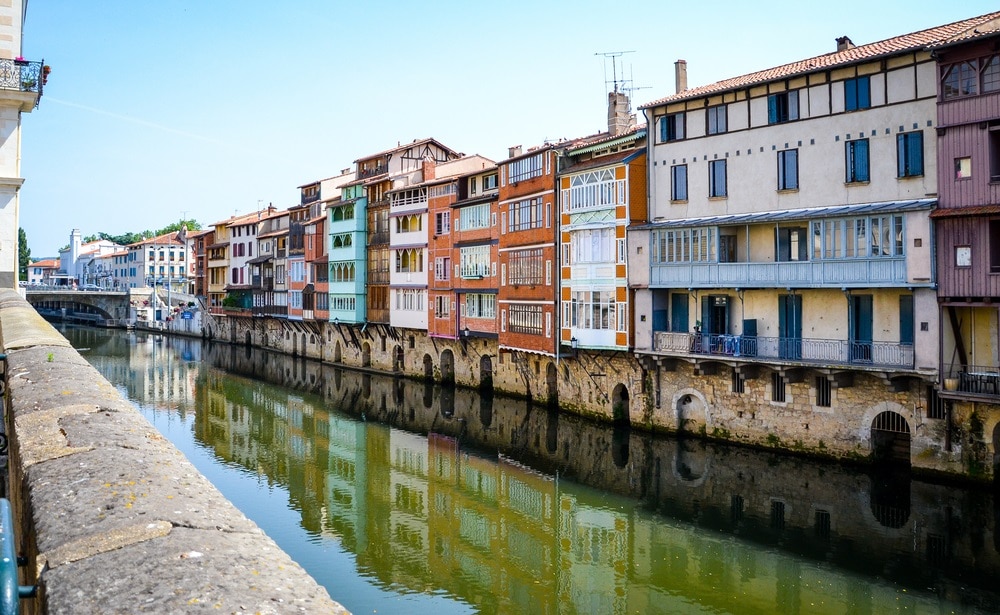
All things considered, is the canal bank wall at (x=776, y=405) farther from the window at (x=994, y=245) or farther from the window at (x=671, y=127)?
the window at (x=671, y=127)

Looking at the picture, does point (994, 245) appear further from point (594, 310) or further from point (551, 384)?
point (551, 384)

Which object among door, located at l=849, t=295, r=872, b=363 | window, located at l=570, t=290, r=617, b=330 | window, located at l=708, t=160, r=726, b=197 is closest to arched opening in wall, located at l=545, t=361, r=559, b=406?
window, located at l=570, t=290, r=617, b=330

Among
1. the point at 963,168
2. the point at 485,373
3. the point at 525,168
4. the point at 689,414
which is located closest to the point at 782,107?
the point at 963,168

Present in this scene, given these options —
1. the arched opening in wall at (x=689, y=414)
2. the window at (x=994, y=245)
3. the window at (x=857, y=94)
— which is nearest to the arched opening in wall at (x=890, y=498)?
the window at (x=994, y=245)

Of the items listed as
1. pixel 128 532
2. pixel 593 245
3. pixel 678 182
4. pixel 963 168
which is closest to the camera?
pixel 128 532

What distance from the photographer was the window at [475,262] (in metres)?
50.8

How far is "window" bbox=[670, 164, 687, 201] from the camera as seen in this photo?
3584cm

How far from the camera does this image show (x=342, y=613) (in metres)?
3.91

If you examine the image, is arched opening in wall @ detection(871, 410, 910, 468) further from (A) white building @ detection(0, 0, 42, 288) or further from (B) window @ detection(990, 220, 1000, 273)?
(A) white building @ detection(0, 0, 42, 288)

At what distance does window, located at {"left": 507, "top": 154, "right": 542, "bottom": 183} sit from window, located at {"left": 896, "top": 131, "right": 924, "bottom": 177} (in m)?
18.7

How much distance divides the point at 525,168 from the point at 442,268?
42.2 feet

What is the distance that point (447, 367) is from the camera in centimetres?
5584

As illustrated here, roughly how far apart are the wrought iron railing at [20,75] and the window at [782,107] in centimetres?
2628

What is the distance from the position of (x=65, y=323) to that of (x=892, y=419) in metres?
129
